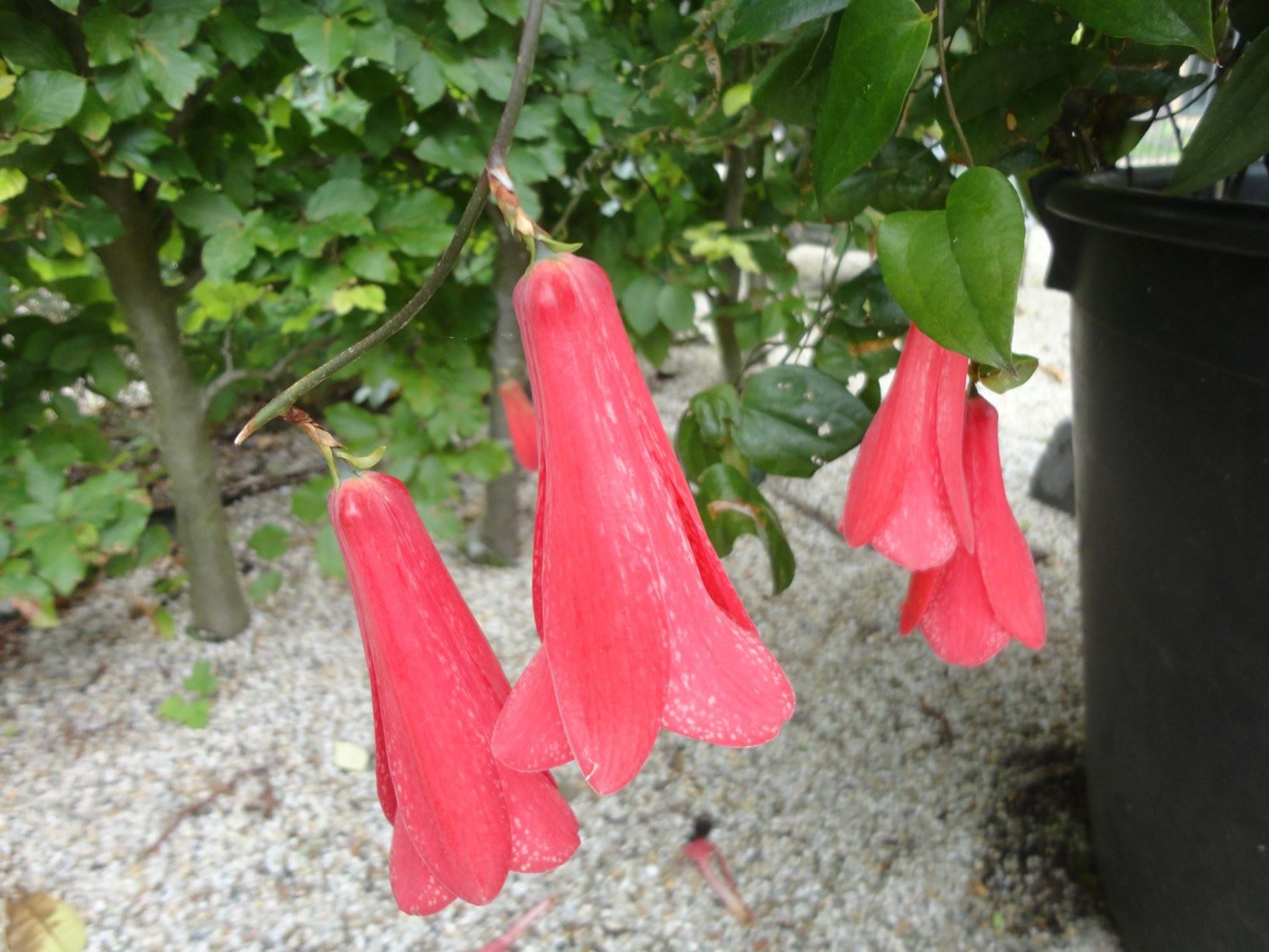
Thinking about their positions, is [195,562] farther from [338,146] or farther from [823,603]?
[823,603]

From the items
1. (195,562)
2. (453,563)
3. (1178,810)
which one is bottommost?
(453,563)

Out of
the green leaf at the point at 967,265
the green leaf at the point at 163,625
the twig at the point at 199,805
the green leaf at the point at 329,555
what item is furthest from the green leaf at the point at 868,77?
the green leaf at the point at 163,625

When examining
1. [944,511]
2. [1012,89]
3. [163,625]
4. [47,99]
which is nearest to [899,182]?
[1012,89]

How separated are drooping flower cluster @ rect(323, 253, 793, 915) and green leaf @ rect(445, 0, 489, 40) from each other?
402 millimetres

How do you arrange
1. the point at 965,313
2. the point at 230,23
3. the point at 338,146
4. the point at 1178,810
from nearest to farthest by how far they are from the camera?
the point at 965,313, the point at 1178,810, the point at 230,23, the point at 338,146

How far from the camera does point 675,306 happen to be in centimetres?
86

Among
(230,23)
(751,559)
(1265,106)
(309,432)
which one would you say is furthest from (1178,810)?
(230,23)

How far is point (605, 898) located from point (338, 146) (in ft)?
2.09

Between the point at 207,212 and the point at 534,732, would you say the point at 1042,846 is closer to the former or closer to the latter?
the point at 534,732

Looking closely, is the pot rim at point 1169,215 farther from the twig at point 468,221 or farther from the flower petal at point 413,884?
the flower petal at point 413,884

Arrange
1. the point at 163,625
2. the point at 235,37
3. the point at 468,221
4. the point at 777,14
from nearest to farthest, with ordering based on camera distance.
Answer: the point at 468,221 → the point at 777,14 → the point at 235,37 → the point at 163,625

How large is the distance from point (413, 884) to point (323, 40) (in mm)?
491

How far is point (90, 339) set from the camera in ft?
2.58

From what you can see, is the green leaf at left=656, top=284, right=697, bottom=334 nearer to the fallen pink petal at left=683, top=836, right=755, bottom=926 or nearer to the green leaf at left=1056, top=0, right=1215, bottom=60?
the fallen pink petal at left=683, top=836, right=755, bottom=926
